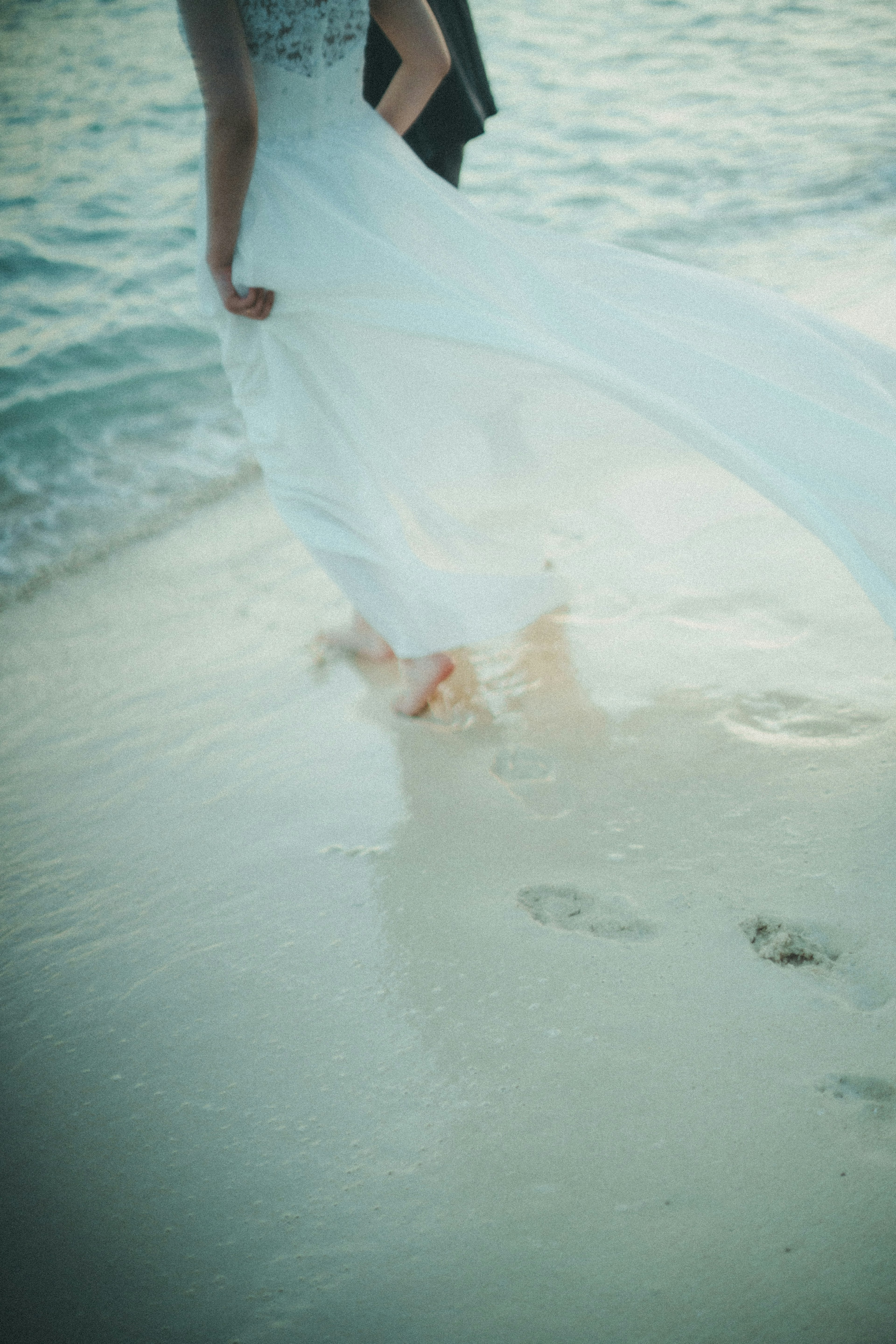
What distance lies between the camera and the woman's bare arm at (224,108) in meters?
1.54

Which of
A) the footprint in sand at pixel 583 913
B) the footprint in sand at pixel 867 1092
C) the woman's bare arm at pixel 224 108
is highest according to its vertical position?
the woman's bare arm at pixel 224 108

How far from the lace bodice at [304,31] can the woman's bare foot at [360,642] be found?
124 centimetres

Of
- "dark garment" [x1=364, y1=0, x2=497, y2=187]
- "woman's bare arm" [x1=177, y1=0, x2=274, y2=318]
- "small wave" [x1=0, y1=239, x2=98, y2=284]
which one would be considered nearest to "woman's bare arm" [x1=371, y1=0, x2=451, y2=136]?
"dark garment" [x1=364, y1=0, x2=497, y2=187]

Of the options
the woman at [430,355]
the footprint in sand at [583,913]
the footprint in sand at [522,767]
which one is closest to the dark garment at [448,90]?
the woman at [430,355]

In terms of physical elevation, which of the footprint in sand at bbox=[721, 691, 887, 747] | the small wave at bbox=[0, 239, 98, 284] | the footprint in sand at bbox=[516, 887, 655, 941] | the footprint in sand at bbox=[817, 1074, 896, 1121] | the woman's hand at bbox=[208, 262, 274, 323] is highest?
the woman's hand at bbox=[208, 262, 274, 323]

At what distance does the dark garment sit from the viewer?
2.28m

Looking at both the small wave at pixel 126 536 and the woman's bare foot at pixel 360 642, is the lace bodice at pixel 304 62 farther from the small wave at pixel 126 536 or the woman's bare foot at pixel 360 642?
the small wave at pixel 126 536

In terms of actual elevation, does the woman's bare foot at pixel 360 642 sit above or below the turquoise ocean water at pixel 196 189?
below

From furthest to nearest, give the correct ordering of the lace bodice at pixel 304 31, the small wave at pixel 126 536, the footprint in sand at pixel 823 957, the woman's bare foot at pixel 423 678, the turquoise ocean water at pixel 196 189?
the turquoise ocean water at pixel 196 189 → the small wave at pixel 126 536 → the woman's bare foot at pixel 423 678 → the lace bodice at pixel 304 31 → the footprint in sand at pixel 823 957

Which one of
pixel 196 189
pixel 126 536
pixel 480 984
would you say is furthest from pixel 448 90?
pixel 196 189

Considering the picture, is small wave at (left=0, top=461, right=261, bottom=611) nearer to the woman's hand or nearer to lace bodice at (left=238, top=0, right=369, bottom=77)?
the woman's hand

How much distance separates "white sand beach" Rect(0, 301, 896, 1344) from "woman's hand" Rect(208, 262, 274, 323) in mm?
953

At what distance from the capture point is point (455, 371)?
203cm

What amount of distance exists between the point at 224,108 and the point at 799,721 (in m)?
1.62
